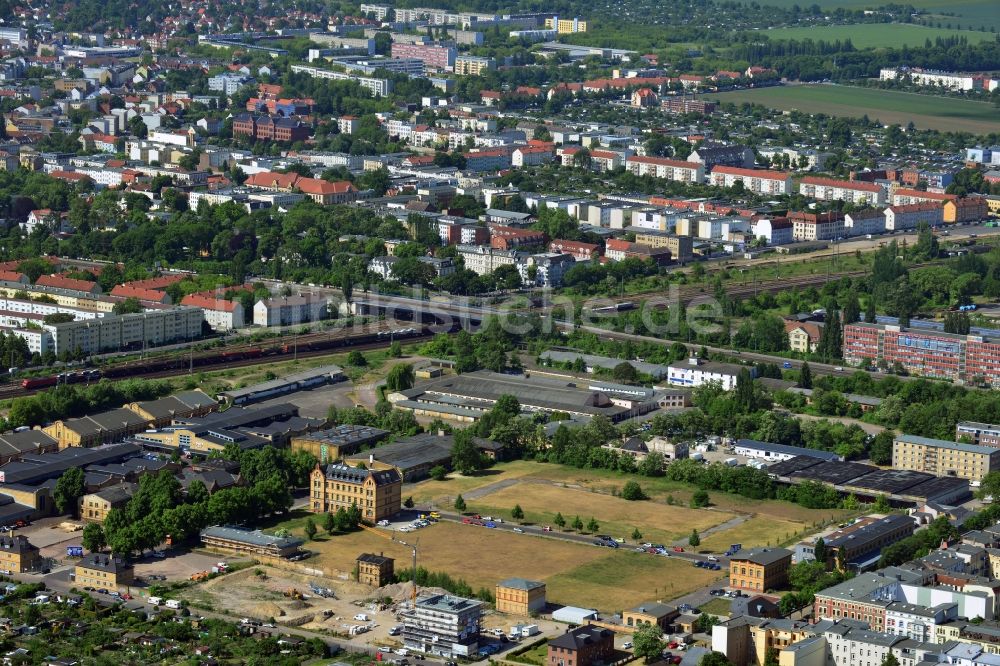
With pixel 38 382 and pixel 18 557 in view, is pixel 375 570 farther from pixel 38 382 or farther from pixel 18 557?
pixel 38 382

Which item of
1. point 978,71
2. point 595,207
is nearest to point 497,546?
point 595,207

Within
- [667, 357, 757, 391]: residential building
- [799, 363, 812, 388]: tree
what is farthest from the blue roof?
[799, 363, 812, 388]: tree

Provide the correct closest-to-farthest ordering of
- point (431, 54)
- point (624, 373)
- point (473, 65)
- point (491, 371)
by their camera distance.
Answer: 1. point (624, 373)
2. point (491, 371)
3. point (473, 65)
4. point (431, 54)

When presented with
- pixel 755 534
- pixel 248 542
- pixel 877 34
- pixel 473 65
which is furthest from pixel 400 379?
pixel 877 34

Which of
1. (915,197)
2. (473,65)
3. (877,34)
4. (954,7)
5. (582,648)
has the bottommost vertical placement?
(582,648)

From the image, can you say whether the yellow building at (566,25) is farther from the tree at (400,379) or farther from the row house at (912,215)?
the tree at (400,379)

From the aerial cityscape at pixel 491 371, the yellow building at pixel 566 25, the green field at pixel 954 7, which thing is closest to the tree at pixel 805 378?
the aerial cityscape at pixel 491 371

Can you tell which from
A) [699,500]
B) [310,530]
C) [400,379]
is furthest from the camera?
[400,379]
